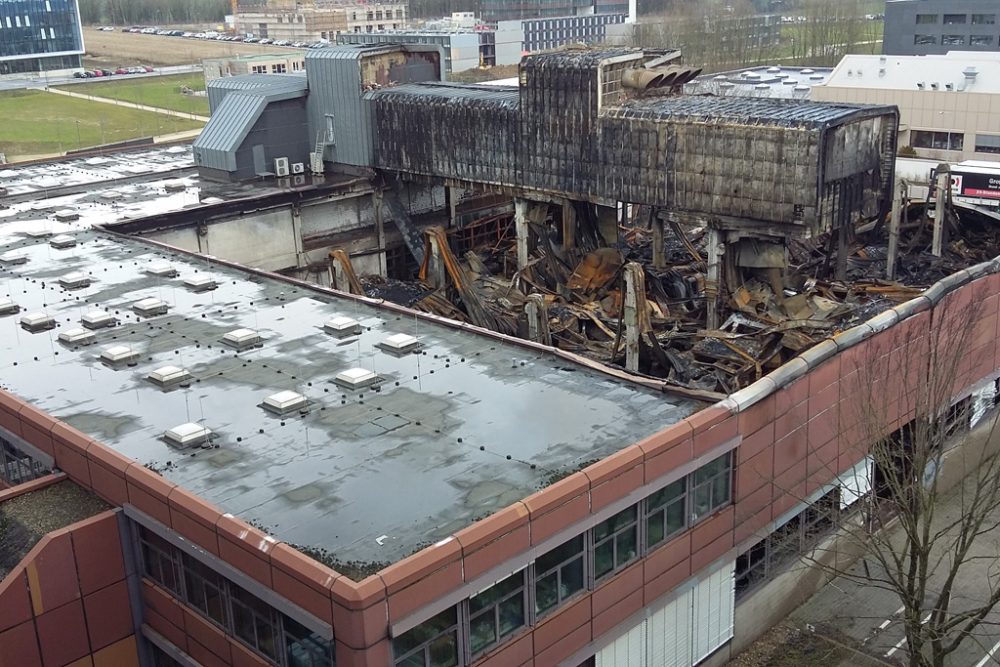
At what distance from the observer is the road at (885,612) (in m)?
27.4

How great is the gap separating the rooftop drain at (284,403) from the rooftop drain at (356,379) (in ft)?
3.90

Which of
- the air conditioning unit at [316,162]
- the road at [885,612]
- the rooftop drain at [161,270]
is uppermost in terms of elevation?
the air conditioning unit at [316,162]

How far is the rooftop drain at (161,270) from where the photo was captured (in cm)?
3559

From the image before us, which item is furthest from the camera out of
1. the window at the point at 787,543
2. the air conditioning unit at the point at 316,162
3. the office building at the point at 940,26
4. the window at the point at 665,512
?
the office building at the point at 940,26

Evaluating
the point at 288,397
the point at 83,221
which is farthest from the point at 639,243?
the point at 288,397

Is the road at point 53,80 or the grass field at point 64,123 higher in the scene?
the road at point 53,80

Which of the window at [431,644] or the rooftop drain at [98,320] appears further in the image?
the rooftop drain at [98,320]

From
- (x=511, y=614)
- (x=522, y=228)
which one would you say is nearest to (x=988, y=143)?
(x=522, y=228)

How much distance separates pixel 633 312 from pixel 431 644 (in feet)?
62.0

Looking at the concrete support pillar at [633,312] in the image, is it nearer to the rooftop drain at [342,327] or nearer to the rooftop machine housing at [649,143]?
the rooftop machine housing at [649,143]

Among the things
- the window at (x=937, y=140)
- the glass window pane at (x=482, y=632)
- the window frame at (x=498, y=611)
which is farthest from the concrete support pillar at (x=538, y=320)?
the window at (x=937, y=140)

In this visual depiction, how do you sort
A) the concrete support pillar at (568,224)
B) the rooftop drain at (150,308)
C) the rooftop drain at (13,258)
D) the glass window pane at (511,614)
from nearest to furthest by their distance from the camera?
the glass window pane at (511,614)
the rooftop drain at (150,308)
the rooftop drain at (13,258)
the concrete support pillar at (568,224)

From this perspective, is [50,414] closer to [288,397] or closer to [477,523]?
[288,397]

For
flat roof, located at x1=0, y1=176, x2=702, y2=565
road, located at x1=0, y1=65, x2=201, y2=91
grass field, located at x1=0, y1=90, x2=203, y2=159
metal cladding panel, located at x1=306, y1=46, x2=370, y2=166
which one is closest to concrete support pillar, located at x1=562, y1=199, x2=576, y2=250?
metal cladding panel, located at x1=306, y1=46, x2=370, y2=166
